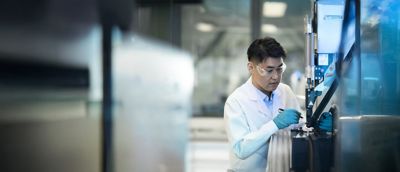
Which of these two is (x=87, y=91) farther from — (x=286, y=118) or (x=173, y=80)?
(x=286, y=118)

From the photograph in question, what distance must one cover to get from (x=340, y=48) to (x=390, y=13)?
6.3 inches

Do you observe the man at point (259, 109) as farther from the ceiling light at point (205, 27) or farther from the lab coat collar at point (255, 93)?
the ceiling light at point (205, 27)

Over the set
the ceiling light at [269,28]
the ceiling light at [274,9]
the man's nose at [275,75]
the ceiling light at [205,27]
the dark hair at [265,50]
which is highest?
the ceiling light at [274,9]

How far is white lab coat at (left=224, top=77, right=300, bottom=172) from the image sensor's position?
1489mm

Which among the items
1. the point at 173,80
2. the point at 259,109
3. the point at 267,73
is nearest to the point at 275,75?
the point at 267,73

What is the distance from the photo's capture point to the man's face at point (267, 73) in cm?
150

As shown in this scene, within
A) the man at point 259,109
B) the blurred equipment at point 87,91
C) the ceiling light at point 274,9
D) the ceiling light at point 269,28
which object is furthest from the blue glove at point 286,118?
the ceiling light at point 269,28

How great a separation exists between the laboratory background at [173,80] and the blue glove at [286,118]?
0.05 m

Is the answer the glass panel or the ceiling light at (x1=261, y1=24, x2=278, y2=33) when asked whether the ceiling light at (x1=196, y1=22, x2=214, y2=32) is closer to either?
the ceiling light at (x1=261, y1=24, x2=278, y2=33)

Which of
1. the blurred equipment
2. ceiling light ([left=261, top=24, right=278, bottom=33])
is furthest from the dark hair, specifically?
ceiling light ([left=261, top=24, right=278, bottom=33])

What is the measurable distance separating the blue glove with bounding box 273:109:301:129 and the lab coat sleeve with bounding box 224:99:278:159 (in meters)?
0.02

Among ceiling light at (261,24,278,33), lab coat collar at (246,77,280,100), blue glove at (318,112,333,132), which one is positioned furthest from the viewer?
ceiling light at (261,24,278,33)

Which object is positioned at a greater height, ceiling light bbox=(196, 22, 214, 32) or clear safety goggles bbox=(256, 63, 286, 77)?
ceiling light bbox=(196, 22, 214, 32)

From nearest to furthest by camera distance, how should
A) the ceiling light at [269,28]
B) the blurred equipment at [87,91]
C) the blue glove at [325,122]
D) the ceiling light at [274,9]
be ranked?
the blue glove at [325,122] → the blurred equipment at [87,91] → the ceiling light at [274,9] → the ceiling light at [269,28]
